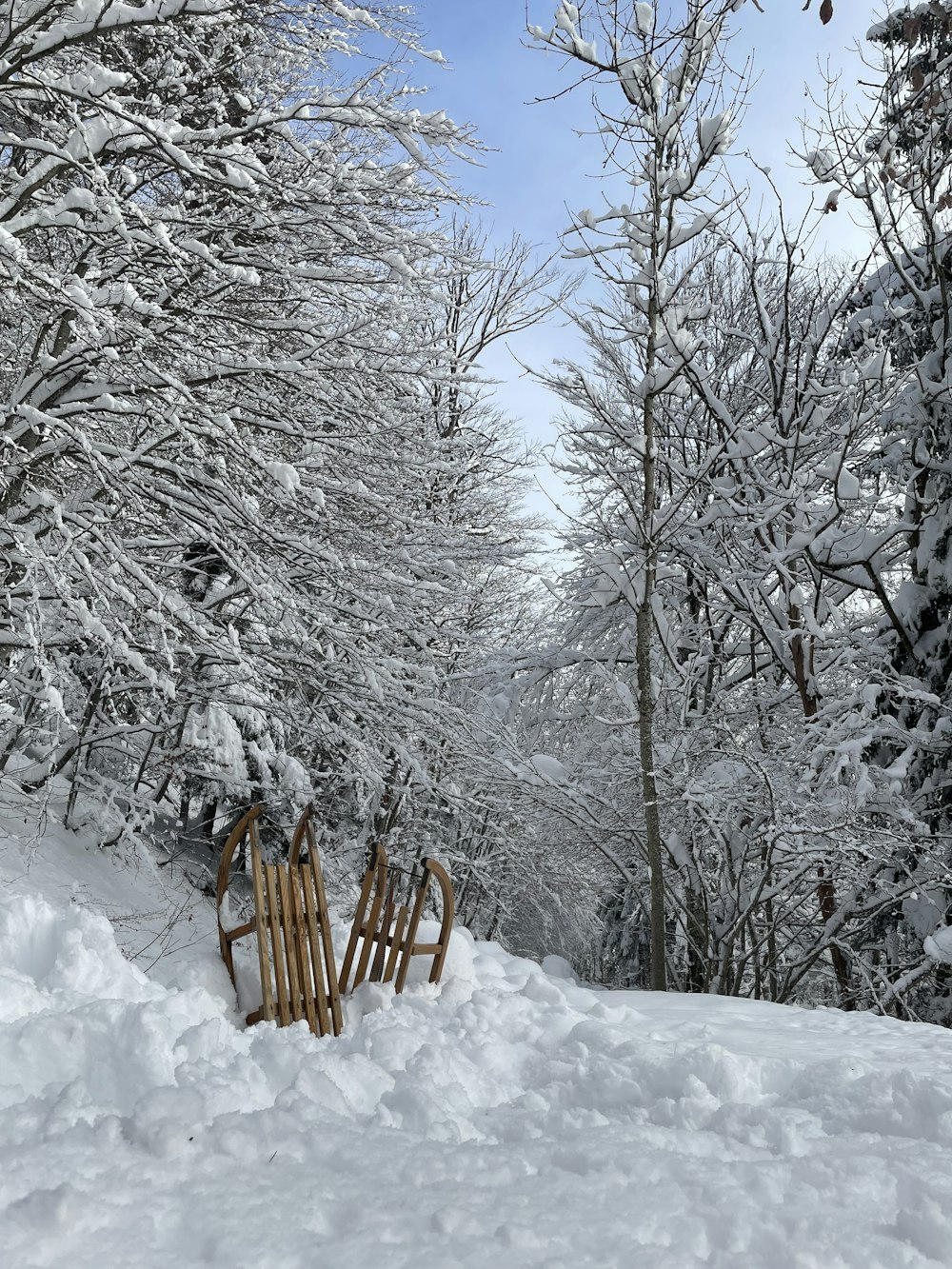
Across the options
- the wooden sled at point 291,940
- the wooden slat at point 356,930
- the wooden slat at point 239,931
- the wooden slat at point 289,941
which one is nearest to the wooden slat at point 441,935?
the wooden slat at point 356,930

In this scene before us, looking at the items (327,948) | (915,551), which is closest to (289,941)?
(327,948)

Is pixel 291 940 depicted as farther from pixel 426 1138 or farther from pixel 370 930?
→ pixel 426 1138

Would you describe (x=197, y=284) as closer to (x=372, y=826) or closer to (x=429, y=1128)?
(x=429, y=1128)

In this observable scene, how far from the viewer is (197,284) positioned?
6250 mm

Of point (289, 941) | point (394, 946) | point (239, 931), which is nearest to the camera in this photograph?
point (289, 941)

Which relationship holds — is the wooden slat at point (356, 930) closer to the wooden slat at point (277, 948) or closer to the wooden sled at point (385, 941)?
the wooden sled at point (385, 941)

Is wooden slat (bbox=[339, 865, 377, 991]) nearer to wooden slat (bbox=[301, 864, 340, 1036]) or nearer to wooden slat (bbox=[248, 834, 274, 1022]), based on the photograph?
wooden slat (bbox=[301, 864, 340, 1036])

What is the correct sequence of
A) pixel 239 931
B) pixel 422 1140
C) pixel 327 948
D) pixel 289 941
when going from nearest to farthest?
pixel 422 1140 → pixel 327 948 → pixel 289 941 → pixel 239 931

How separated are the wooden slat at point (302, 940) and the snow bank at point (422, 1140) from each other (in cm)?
35

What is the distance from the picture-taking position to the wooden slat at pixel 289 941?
4.02 metres

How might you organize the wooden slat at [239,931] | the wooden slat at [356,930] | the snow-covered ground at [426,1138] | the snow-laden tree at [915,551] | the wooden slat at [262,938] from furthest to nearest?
the snow-laden tree at [915,551] → the wooden slat at [356,930] → the wooden slat at [239,931] → the wooden slat at [262,938] → the snow-covered ground at [426,1138]

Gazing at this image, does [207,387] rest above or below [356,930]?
above

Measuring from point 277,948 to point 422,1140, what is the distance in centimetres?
166

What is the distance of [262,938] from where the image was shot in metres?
4.11
